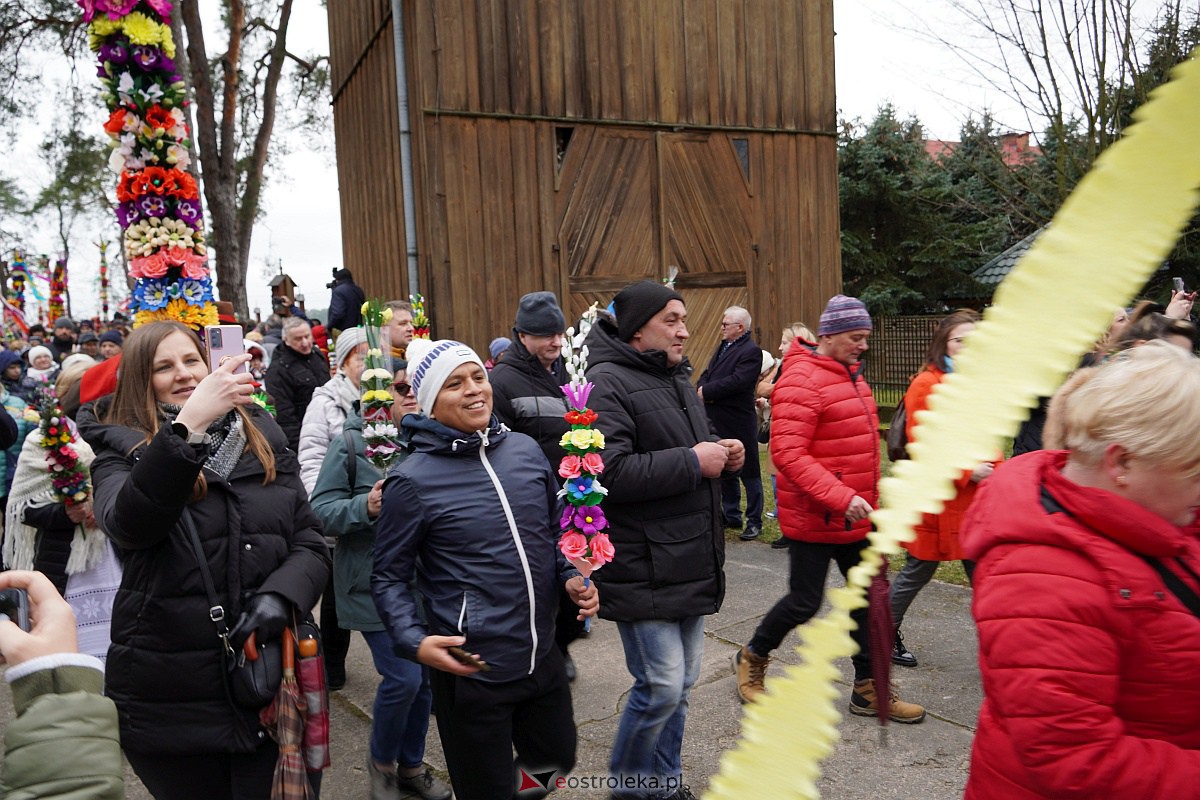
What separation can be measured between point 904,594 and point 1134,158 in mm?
4480

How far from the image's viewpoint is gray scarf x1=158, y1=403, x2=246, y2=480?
100 inches

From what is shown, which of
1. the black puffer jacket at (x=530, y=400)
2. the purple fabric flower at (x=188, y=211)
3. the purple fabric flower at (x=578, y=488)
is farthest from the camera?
the black puffer jacket at (x=530, y=400)

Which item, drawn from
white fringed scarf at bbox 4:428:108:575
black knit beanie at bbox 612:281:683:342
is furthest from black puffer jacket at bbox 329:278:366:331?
black knit beanie at bbox 612:281:683:342

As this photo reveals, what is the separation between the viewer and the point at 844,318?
405 cm

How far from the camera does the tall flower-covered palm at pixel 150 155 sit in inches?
169

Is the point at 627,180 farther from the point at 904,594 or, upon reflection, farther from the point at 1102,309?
the point at 1102,309

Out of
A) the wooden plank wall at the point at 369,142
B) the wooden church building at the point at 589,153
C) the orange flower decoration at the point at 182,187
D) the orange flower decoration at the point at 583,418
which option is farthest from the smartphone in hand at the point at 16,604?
the wooden plank wall at the point at 369,142

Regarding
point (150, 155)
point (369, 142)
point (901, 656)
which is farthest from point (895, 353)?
point (150, 155)

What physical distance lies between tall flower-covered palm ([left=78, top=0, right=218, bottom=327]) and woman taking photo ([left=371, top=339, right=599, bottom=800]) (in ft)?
7.28

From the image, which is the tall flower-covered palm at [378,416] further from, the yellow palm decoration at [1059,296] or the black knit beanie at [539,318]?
the yellow palm decoration at [1059,296]

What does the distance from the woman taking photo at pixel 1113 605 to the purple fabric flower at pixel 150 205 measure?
14.0 feet

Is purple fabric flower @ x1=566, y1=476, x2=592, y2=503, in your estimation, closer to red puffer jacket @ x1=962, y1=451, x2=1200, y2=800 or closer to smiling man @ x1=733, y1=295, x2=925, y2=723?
smiling man @ x1=733, y1=295, x2=925, y2=723

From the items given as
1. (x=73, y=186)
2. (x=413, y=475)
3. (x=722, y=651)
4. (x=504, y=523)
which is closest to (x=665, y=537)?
→ (x=504, y=523)

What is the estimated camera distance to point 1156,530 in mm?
1485
